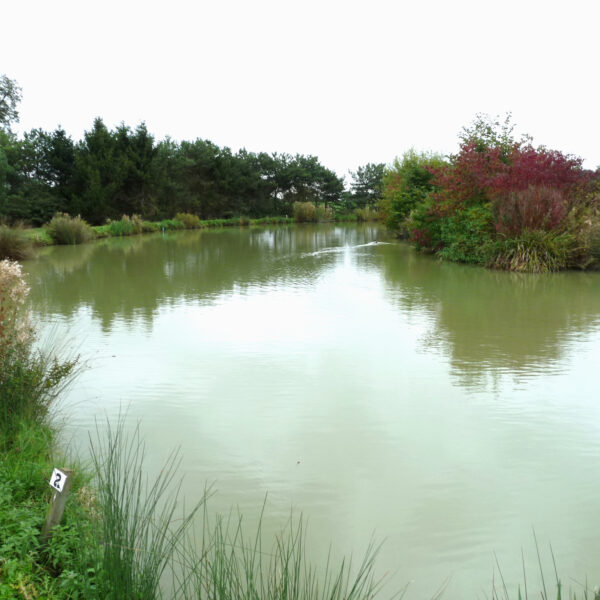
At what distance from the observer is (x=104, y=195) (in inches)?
1224

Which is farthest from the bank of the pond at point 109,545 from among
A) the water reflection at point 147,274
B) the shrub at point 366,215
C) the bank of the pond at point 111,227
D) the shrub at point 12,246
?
the shrub at point 366,215

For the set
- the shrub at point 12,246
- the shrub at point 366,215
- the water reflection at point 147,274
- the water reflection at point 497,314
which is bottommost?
the water reflection at point 497,314

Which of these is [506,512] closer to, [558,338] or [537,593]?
[537,593]

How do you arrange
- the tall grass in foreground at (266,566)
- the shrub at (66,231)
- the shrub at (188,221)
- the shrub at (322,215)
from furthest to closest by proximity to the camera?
the shrub at (322,215), the shrub at (188,221), the shrub at (66,231), the tall grass in foreground at (266,566)

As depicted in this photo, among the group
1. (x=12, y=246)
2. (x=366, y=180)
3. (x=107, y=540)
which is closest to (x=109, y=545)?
(x=107, y=540)

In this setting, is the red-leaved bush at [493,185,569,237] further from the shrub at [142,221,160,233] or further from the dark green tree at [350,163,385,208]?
the dark green tree at [350,163,385,208]

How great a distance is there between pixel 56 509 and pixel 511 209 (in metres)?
12.6

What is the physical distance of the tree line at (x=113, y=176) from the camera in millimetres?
30719

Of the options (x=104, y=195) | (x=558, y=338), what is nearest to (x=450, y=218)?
(x=558, y=338)

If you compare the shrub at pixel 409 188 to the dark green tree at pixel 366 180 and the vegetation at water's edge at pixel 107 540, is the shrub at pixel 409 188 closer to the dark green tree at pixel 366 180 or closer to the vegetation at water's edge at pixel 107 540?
the vegetation at water's edge at pixel 107 540

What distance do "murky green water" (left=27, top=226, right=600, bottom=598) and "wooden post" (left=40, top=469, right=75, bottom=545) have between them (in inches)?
36.2

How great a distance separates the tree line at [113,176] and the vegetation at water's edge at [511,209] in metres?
17.6

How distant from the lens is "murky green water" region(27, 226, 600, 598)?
2852 mm

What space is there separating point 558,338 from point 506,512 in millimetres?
4462
